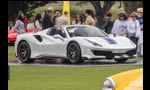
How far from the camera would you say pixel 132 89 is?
5.68 m

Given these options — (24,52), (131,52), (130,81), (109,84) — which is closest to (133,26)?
(131,52)

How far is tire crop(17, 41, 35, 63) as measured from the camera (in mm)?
17489

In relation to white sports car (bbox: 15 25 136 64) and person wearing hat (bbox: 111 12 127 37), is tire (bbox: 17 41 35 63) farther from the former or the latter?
person wearing hat (bbox: 111 12 127 37)

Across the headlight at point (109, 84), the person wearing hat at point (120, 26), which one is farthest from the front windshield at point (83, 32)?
the headlight at point (109, 84)

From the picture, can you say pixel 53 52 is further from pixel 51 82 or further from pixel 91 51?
pixel 51 82

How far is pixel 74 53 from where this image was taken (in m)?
16.3

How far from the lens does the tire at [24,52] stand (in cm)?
1749

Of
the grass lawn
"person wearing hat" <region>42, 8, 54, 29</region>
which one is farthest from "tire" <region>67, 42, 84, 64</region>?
"person wearing hat" <region>42, 8, 54, 29</region>

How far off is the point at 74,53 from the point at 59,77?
3.99 meters

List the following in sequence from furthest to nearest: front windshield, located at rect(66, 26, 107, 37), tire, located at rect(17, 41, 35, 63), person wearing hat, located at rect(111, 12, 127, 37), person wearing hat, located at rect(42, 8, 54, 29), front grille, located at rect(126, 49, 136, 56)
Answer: person wearing hat, located at rect(42, 8, 54, 29) < person wearing hat, located at rect(111, 12, 127, 37) < tire, located at rect(17, 41, 35, 63) < front windshield, located at rect(66, 26, 107, 37) < front grille, located at rect(126, 49, 136, 56)

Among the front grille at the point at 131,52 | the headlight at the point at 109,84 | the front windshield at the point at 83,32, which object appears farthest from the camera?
the front windshield at the point at 83,32

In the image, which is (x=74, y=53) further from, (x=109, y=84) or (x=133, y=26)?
(x=109, y=84)

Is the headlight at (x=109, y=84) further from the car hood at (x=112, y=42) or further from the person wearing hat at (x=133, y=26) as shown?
the person wearing hat at (x=133, y=26)

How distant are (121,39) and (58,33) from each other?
6.79 ft
